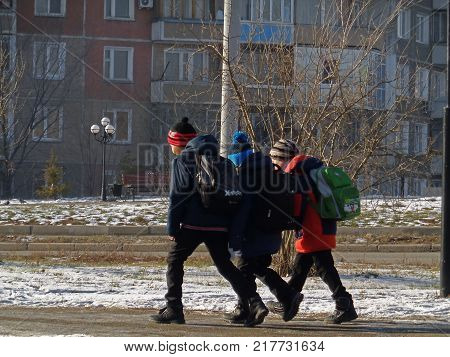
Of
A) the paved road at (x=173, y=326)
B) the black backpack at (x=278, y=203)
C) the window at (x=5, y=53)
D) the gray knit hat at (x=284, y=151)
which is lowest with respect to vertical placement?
the paved road at (x=173, y=326)

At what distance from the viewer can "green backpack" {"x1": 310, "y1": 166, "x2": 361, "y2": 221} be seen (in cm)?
942

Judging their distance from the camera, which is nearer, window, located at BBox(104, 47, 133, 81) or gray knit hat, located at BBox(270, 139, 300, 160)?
gray knit hat, located at BBox(270, 139, 300, 160)

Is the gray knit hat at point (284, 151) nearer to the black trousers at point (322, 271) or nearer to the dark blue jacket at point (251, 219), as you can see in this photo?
the dark blue jacket at point (251, 219)

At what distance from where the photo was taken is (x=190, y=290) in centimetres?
1148

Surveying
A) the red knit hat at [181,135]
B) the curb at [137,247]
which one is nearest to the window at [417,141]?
the curb at [137,247]

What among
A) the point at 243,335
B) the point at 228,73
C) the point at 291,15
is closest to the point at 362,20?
the point at 228,73

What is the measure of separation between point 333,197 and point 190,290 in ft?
8.74

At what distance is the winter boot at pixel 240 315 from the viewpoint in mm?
9281

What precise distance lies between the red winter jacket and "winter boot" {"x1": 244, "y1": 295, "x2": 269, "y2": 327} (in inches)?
30.2

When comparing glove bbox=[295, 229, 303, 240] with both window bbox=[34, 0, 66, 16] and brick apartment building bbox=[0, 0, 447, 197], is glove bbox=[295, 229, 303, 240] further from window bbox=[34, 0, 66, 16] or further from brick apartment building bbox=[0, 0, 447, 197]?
window bbox=[34, 0, 66, 16]

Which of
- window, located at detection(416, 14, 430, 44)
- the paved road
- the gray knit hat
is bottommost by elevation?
the paved road

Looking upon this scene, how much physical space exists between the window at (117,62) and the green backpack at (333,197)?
33597 millimetres

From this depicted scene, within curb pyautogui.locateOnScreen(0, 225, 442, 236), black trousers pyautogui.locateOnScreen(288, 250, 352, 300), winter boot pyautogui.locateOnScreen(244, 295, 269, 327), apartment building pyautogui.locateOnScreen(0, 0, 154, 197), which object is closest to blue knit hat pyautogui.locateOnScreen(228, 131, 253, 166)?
black trousers pyautogui.locateOnScreen(288, 250, 352, 300)

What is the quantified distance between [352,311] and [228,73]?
4609 millimetres
